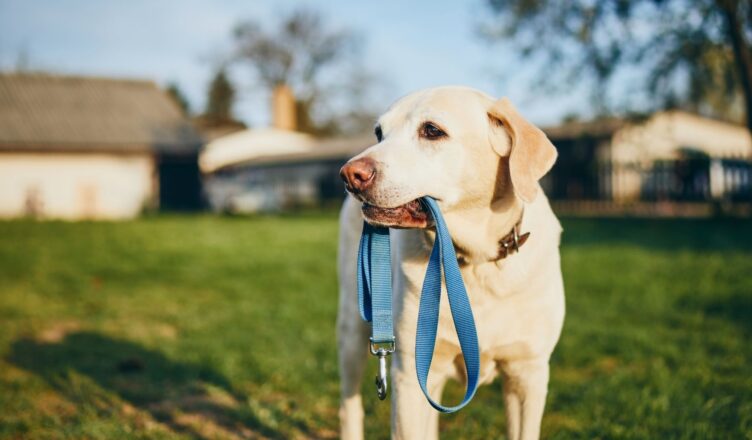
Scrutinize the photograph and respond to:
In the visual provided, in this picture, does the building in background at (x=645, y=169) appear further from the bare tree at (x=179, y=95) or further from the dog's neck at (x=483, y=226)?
the bare tree at (x=179, y=95)

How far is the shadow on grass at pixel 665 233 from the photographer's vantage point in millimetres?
9867

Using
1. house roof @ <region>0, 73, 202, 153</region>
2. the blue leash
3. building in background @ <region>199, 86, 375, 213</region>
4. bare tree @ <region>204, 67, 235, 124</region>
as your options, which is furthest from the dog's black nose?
bare tree @ <region>204, 67, 235, 124</region>

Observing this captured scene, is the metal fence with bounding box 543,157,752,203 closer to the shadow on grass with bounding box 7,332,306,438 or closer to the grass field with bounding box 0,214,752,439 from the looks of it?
the grass field with bounding box 0,214,752,439

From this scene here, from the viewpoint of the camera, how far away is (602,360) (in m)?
4.75

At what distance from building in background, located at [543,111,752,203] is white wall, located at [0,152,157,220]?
→ 60.7 feet

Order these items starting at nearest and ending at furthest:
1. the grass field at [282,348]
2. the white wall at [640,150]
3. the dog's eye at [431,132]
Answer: the dog's eye at [431,132] < the grass field at [282,348] < the white wall at [640,150]

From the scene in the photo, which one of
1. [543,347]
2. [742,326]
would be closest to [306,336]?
[543,347]

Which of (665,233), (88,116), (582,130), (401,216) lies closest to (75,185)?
(88,116)

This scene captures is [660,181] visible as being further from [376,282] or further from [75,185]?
[75,185]

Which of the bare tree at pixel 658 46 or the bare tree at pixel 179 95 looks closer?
the bare tree at pixel 658 46

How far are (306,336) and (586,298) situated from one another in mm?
3142

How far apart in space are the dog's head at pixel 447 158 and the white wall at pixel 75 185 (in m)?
26.6

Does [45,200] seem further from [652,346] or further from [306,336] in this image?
[652,346]

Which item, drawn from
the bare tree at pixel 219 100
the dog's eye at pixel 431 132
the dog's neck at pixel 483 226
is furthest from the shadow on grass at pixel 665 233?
the bare tree at pixel 219 100
